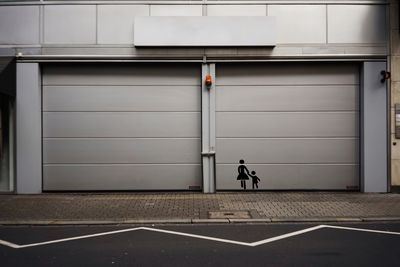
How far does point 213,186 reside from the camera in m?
12.8

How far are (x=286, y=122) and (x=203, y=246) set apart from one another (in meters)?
6.25

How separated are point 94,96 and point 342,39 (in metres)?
6.67

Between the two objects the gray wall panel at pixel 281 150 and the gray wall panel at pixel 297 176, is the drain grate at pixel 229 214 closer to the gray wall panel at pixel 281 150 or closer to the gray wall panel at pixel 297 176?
the gray wall panel at pixel 297 176

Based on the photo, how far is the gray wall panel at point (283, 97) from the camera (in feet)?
42.4

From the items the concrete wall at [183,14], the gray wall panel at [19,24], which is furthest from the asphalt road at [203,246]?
the gray wall panel at [19,24]

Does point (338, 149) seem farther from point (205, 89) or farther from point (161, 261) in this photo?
point (161, 261)

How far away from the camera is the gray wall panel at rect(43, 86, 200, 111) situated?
12.9 metres

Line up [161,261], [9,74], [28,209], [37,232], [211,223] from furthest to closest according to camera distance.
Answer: [9,74] → [28,209] → [211,223] → [37,232] → [161,261]

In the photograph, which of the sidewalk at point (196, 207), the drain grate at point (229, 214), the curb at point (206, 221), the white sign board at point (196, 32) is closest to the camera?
the curb at point (206, 221)

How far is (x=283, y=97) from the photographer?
12945 millimetres

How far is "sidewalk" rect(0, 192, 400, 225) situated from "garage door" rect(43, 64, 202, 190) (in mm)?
645

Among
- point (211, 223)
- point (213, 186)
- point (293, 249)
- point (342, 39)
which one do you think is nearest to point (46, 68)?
point (213, 186)

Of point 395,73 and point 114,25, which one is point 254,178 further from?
point 114,25

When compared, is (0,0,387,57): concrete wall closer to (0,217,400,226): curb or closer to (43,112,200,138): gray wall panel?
(43,112,200,138): gray wall panel
